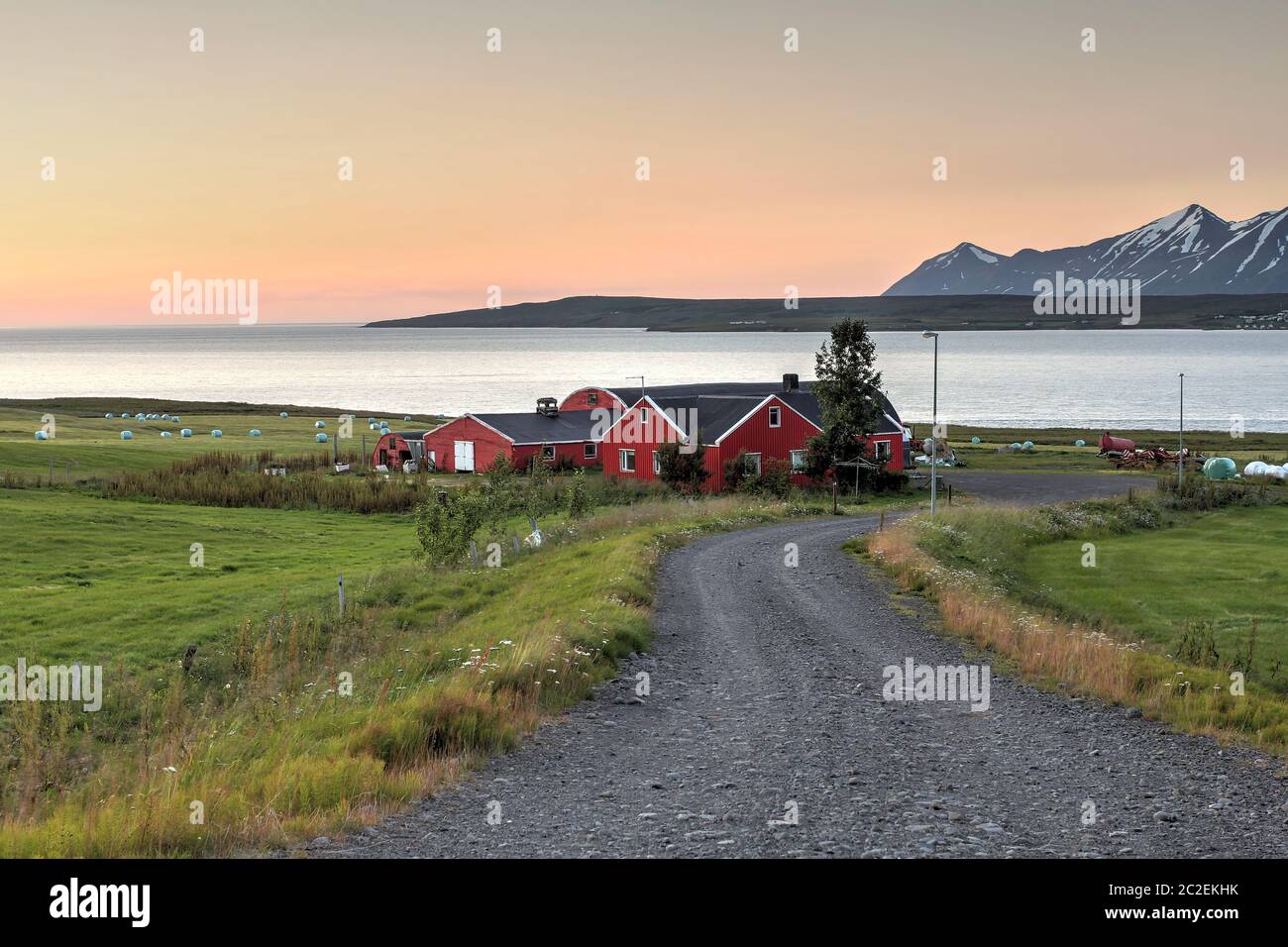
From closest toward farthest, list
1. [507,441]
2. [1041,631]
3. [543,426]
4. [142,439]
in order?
[1041,631] < [507,441] < [543,426] < [142,439]

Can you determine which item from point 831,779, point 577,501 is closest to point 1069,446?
point 577,501

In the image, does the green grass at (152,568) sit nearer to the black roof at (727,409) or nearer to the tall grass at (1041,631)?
the tall grass at (1041,631)

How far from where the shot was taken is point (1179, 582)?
3569 centimetres

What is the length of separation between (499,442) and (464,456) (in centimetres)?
406

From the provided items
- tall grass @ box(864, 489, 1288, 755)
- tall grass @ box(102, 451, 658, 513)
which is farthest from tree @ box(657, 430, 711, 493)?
tall grass @ box(864, 489, 1288, 755)

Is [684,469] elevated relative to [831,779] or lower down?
elevated

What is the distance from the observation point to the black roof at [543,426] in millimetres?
73938

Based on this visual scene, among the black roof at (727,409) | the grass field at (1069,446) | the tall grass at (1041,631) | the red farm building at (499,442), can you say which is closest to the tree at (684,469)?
the black roof at (727,409)

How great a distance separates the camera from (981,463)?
278 ft

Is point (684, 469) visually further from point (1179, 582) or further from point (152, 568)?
point (152, 568)

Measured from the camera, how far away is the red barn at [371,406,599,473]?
7269 centimetres

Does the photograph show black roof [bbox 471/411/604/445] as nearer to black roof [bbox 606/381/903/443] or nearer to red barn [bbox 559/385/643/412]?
red barn [bbox 559/385/643/412]

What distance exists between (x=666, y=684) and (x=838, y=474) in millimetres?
46626

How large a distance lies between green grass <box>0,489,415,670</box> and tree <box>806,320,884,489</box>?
24.1 meters
